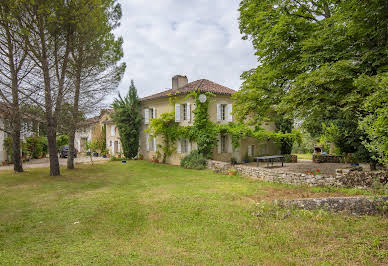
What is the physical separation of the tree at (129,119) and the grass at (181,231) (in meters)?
13.4

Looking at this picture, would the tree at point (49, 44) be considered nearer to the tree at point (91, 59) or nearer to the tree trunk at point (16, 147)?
the tree at point (91, 59)

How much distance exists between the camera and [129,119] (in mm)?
22281

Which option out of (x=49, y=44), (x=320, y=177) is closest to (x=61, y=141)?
(x=49, y=44)

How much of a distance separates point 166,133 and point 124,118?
16.2 ft

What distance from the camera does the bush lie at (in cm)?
Result: 1636

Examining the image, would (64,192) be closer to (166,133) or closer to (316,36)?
(166,133)

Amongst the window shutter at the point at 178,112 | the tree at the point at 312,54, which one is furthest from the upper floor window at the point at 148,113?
the tree at the point at 312,54

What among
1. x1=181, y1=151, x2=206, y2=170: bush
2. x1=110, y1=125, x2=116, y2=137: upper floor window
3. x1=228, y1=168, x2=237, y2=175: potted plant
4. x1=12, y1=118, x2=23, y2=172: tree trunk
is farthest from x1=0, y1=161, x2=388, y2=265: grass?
x1=110, y1=125, x2=116, y2=137: upper floor window

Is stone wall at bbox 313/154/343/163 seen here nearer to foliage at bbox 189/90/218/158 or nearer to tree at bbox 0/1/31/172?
foliage at bbox 189/90/218/158

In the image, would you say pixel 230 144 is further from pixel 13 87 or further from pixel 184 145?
pixel 13 87

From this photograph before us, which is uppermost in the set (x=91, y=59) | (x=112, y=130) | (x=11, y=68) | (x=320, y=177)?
(x=91, y=59)

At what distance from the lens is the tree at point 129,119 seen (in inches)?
870

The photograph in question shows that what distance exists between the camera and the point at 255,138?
68.1 ft

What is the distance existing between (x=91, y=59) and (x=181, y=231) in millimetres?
12324
